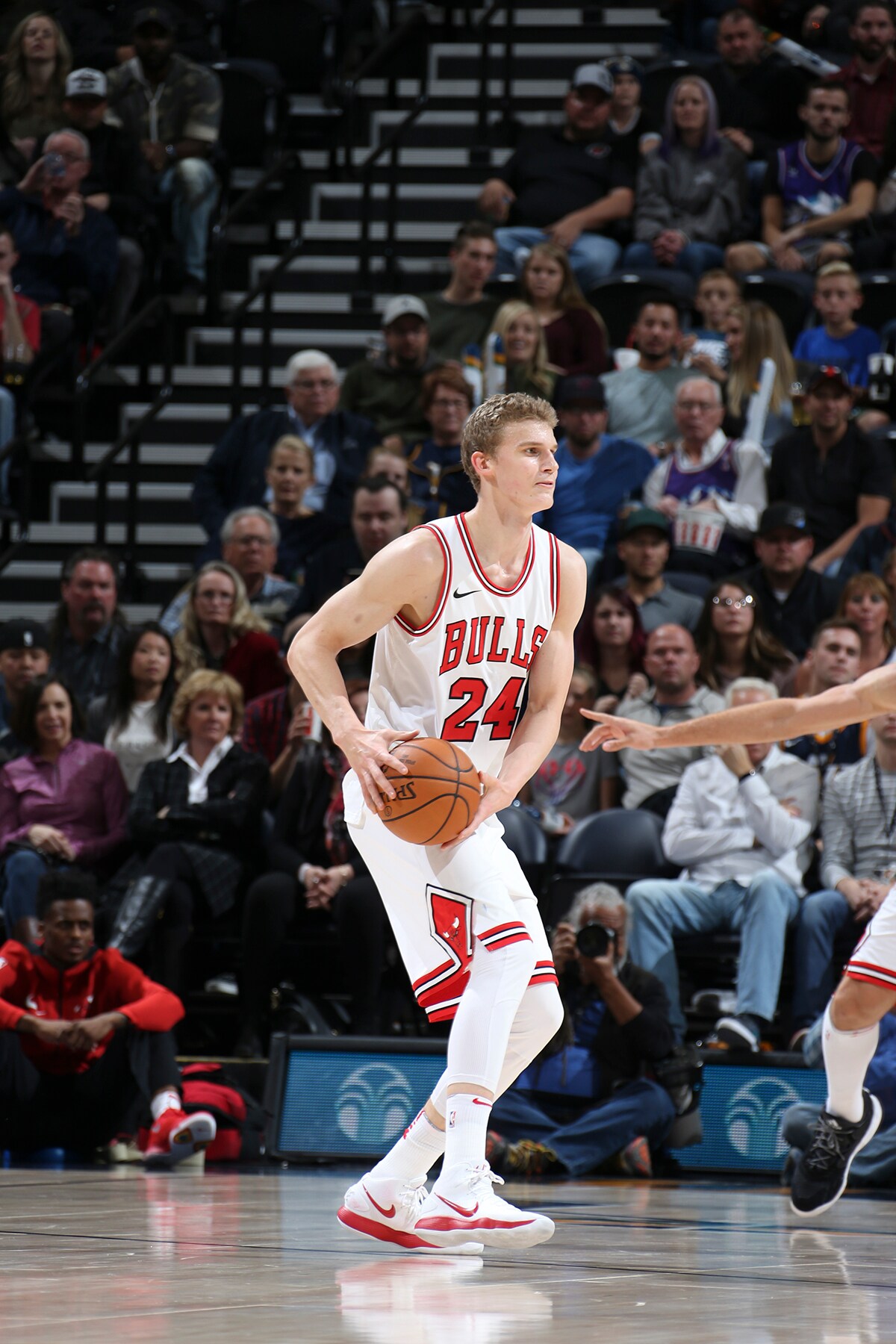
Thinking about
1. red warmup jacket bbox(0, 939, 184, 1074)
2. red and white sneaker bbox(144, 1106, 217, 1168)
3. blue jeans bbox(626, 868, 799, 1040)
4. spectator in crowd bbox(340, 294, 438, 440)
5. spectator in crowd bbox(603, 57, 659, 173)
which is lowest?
red and white sneaker bbox(144, 1106, 217, 1168)

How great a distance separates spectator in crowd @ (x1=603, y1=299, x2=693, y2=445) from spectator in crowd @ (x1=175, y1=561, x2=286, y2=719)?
2.75m

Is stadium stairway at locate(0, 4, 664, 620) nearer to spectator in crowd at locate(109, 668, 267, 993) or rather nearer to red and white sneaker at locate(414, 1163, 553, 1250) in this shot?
spectator in crowd at locate(109, 668, 267, 993)

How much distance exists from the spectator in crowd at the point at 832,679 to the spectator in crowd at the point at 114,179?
18.9 ft

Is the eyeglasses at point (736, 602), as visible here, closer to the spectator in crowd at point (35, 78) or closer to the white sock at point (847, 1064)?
the white sock at point (847, 1064)

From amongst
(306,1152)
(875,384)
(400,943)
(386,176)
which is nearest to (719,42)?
(386,176)

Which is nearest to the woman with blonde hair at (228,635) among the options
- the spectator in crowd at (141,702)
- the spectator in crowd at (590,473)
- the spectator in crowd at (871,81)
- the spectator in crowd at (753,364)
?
the spectator in crowd at (141,702)

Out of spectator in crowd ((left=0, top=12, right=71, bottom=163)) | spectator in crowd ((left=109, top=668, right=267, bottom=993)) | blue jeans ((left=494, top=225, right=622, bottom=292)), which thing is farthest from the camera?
spectator in crowd ((left=0, top=12, right=71, bottom=163))

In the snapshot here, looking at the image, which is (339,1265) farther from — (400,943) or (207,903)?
(207,903)

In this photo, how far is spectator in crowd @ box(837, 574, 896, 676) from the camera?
8703mm

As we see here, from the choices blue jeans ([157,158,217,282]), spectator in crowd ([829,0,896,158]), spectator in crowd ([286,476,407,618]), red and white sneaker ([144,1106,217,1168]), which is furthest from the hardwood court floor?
spectator in crowd ([829,0,896,158])

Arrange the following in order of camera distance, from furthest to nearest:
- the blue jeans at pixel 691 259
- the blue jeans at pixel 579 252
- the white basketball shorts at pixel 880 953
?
the blue jeans at pixel 579 252 < the blue jeans at pixel 691 259 < the white basketball shorts at pixel 880 953

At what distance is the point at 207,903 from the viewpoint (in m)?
8.41

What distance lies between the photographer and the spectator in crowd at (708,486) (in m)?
10.0

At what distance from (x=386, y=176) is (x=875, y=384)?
4.69 m
